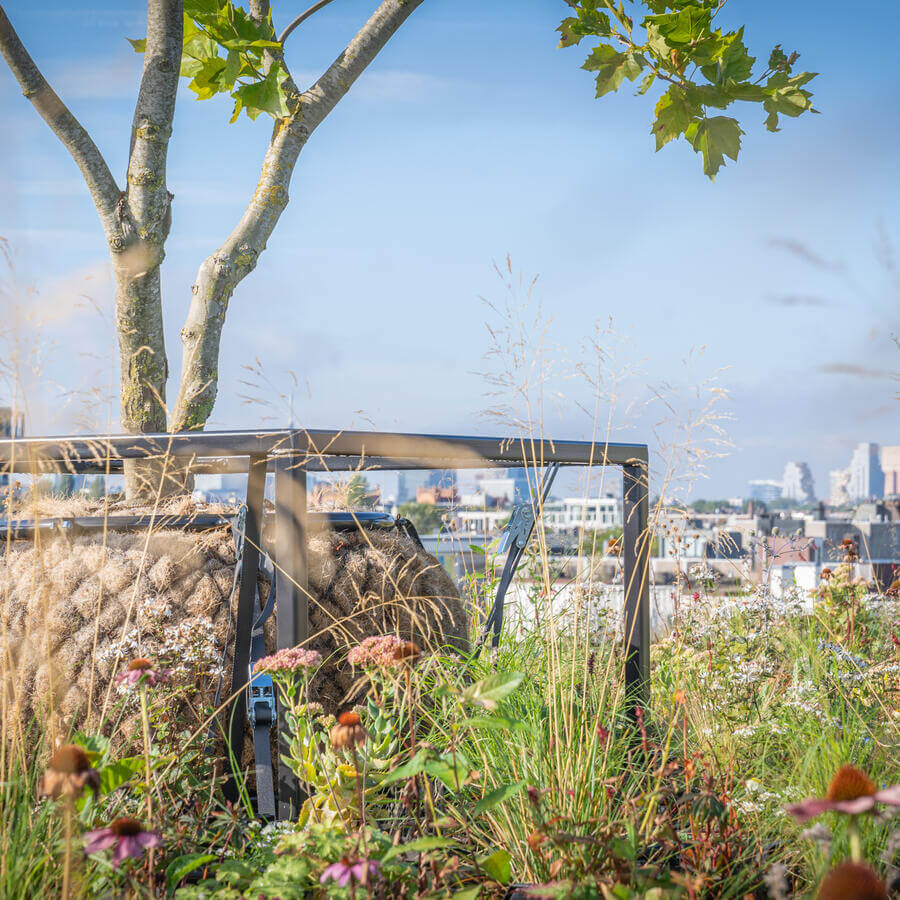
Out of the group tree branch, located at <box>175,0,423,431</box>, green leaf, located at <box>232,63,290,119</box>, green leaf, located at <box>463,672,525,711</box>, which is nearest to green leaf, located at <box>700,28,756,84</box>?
tree branch, located at <box>175,0,423,431</box>

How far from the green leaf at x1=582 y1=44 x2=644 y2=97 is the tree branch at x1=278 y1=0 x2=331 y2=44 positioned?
1011mm

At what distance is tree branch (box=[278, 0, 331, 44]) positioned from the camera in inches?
115

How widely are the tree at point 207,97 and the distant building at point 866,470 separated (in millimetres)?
181020

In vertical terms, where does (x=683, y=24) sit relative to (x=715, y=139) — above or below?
above

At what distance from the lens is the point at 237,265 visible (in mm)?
2824

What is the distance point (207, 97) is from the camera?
284cm

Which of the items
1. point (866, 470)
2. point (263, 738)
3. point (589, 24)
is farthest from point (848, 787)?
point (866, 470)

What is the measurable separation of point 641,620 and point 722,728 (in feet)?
1.29

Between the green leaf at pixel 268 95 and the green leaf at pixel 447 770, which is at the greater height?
the green leaf at pixel 268 95

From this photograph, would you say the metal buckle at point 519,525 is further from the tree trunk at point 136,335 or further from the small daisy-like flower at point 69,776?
the small daisy-like flower at point 69,776

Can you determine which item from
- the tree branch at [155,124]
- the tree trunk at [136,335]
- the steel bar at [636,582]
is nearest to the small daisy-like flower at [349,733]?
the steel bar at [636,582]

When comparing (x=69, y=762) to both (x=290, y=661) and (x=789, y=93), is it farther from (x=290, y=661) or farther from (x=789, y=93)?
(x=789, y=93)

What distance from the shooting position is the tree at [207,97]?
102 inches

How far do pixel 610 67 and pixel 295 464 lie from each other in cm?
208
